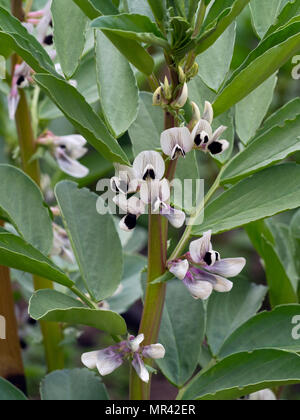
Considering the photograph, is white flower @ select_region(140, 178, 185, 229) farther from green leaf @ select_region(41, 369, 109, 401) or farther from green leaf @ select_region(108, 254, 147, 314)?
green leaf @ select_region(108, 254, 147, 314)

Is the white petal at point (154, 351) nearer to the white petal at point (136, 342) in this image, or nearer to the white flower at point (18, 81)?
the white petal at point (136, 342)

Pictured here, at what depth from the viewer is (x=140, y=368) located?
544 millimetres

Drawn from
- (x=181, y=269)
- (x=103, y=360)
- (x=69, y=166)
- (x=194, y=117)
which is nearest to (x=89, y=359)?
(x=103, y=360)

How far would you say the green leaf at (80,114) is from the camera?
48cm

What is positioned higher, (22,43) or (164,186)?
(22,43)

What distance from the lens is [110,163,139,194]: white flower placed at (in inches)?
20.1

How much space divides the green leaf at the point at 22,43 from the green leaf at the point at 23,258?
14 cm

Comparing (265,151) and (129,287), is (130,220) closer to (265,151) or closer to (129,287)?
(265,151)

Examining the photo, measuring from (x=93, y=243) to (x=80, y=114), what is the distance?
0.18 m

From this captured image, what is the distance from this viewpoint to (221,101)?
1.70 feet

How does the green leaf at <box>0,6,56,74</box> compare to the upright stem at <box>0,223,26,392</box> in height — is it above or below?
above

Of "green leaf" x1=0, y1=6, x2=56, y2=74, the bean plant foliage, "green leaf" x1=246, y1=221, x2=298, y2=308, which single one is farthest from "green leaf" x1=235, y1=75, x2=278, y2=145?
"green leaf" x1=0, y1=6, x2=56, y2=74

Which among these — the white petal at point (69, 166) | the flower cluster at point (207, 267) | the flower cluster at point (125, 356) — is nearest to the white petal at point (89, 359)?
the flower cluster at point (125, 356)
